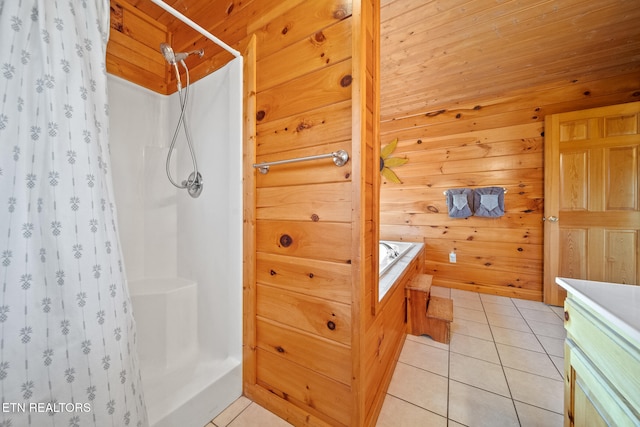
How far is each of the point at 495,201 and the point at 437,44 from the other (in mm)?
1775

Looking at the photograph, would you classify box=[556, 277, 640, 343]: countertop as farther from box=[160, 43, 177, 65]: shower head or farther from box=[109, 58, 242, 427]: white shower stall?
box=[160, 43, 177, 65]: shower head

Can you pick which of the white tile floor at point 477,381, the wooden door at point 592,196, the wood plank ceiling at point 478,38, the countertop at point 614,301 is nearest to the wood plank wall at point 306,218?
the white tile floor at point 477,381

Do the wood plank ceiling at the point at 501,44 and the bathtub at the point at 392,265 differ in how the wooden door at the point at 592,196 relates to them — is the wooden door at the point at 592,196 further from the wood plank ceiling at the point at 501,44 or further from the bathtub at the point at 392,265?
the bathtub at the point at 392,265

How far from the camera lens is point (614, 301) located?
0.60 metres

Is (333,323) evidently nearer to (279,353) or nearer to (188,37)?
(279,353)

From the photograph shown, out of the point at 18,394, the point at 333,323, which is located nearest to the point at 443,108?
the point at 333,323

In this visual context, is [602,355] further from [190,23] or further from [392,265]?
[190,23]

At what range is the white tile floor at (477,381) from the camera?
1.07m

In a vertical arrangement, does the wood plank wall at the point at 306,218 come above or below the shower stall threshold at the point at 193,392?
above

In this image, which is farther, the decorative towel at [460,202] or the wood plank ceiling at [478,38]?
the decorative towel at [460,202]

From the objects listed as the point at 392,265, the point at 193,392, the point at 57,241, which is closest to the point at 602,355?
the point at 392,265

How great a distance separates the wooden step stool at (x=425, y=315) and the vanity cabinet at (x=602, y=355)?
3.13 feet

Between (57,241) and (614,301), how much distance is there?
1609 mm

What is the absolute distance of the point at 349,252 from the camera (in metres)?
0.89
